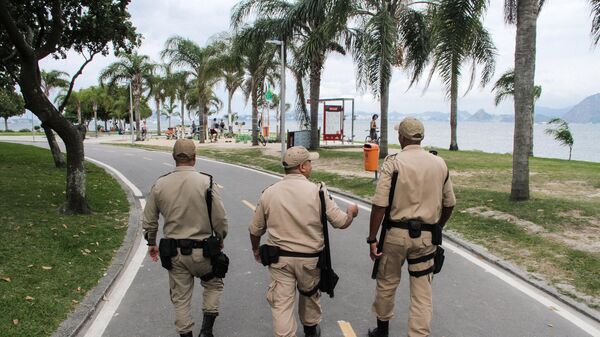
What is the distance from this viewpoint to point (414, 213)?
13.5 ft

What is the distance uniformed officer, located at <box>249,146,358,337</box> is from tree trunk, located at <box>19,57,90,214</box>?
714 centimetres

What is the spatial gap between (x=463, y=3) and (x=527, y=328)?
330 inches

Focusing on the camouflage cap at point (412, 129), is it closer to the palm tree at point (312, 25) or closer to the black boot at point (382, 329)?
the black boot at point (382, 329)

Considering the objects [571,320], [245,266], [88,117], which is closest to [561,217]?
[571,320]

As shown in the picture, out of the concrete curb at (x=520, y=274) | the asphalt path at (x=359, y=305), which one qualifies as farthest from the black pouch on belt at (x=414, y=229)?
the concrete curb at (x=520, y=274)

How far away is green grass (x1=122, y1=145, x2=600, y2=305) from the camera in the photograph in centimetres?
668

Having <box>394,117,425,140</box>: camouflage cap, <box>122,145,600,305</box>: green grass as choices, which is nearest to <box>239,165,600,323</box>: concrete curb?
<box>122,145,600,305</box>: green grass

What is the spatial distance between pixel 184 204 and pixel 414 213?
2.02 meters

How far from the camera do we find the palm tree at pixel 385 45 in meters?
15.8

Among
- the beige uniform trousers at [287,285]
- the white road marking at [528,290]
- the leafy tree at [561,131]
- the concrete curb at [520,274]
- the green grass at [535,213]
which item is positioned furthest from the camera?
the leafy tree at [561,131]

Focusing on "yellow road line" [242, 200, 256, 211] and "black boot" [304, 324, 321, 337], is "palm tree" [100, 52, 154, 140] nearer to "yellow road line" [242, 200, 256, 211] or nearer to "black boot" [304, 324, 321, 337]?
"yellow road line" [242, 200, 256, 211]

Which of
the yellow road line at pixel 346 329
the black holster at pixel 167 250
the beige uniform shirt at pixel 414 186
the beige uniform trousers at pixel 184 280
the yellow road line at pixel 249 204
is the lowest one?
the yellow road line at pixel 346 329

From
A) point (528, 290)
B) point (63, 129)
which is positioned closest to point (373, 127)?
point (63, 129)

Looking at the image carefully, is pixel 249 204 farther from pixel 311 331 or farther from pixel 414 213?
pixel 414 213
